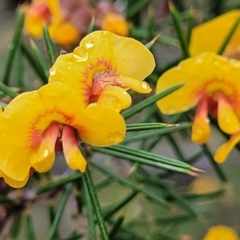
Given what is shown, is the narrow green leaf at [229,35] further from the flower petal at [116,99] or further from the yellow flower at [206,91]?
the flower petal at [116,99]

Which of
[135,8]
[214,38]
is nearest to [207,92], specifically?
[214,38]

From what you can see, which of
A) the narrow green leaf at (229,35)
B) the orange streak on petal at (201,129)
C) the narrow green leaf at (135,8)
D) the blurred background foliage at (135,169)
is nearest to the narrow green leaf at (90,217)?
the blurred background foliage at (135,169)

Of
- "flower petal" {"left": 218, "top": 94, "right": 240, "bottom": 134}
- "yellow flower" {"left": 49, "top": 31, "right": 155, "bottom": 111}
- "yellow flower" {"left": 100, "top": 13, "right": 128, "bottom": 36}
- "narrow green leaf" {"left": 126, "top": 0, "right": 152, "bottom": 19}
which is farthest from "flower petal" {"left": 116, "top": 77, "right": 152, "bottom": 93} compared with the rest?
"narrow green leaf" {"left": 126, "top": 0, "right": 152, "bottom": 19}

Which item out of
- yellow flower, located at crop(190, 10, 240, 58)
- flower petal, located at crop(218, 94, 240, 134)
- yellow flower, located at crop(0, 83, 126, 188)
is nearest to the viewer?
yellow flower, located at crop(0, 83, 126, 188)

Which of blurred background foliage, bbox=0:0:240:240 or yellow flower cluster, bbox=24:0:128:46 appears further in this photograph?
Result: yellow flower cluster, bbox=24:0:128:46

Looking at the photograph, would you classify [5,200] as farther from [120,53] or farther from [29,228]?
[120,53]

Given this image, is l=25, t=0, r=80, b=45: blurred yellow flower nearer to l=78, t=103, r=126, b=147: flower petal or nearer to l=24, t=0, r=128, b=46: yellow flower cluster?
l=24, t=0, r=128, b=46: yellow flower cluster
